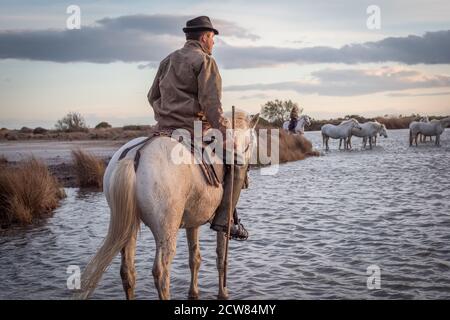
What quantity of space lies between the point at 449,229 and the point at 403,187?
550 cm

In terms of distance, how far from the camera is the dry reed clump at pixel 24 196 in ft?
31.4

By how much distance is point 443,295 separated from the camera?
17.5 feet

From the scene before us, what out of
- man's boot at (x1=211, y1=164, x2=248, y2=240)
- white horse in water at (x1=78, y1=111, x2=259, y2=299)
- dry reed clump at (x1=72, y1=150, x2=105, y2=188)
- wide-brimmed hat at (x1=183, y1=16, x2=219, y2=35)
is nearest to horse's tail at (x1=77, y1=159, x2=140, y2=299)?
white horse in water at (x1=78, y1=111, x2=259, y2=299)

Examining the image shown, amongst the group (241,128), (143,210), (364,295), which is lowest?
(364,295)

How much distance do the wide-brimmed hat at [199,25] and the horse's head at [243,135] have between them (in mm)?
1029

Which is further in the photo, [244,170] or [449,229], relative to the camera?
[449,229]

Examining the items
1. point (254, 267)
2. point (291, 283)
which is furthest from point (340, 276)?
point (254, 267)

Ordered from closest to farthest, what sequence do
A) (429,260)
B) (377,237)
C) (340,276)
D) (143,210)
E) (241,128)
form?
(143,210)
(241,128)
(340,276)
(429,260)
(377,237)

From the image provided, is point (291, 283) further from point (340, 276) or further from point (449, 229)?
point (449, 229)

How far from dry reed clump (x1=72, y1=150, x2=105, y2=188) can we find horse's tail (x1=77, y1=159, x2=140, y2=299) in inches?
417

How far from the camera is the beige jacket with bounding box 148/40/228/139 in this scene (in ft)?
16.0

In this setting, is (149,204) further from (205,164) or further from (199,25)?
(199,25)

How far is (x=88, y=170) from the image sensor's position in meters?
14.7
